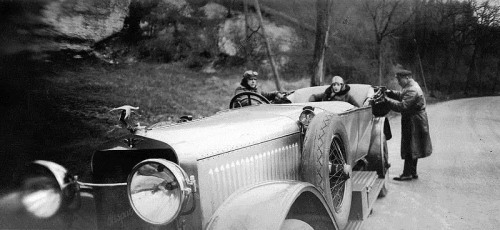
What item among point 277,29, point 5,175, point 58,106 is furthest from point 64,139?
Result: point 277,29

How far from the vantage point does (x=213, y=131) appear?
276 centimetres

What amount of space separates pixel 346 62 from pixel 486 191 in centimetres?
1156

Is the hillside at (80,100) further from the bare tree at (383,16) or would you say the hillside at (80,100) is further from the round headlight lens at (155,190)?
the bare tree at (383,16)

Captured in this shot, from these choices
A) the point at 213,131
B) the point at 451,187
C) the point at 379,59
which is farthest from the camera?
the point at 379,59

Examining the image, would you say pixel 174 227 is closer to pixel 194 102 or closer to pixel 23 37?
pixel 23 37

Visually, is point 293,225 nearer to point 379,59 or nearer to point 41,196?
point 41,196

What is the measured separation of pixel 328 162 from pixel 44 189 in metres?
2.07

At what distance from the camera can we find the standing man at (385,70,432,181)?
625 cm

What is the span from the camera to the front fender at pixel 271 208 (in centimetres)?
221

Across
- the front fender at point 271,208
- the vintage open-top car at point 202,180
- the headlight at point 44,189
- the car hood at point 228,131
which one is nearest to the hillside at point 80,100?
the headlight at point 44,189

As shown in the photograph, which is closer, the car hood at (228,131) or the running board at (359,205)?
the car hood at (228,131)

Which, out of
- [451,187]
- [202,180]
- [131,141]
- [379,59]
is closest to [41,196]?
[131,141]

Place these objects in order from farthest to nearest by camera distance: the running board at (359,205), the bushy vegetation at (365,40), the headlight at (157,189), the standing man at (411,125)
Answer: the bushy vegetation at (365,40), the standing man at (411,125), the running board at (359,205), the headlight at (157,189)

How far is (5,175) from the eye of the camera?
2.07 meters
